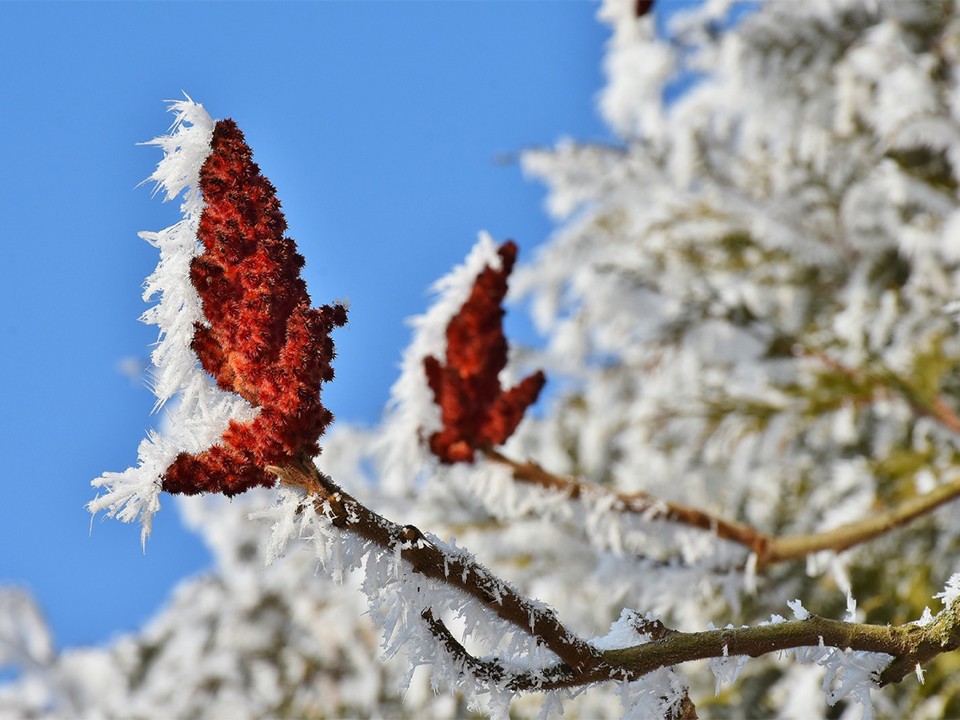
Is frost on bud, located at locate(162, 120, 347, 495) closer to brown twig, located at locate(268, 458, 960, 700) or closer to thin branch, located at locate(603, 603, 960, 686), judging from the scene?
brown twig, located at locate(268, 458, 960, 700)

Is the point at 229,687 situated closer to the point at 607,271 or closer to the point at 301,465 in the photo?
the point at 607,271

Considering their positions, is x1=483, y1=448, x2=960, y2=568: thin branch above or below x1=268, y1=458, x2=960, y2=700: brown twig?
above

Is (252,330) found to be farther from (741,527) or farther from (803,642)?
(741,527)

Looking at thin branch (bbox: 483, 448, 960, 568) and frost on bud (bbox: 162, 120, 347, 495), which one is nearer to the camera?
frost on bud (bbox: 162, 120, 347, 495)

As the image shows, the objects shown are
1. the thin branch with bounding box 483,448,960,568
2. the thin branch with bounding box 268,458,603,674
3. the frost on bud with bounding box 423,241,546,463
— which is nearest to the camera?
the thin branch with bounding box 268,458,603,674

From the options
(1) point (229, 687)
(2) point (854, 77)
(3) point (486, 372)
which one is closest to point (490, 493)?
(3) point (486, 372)

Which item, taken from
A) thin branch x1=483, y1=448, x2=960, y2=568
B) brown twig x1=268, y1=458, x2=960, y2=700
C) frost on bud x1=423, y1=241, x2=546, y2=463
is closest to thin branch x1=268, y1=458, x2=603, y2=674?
brown twig x1=268, y1=458, x2=960, y2=700

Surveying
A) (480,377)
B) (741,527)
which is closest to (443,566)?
(480,377)
